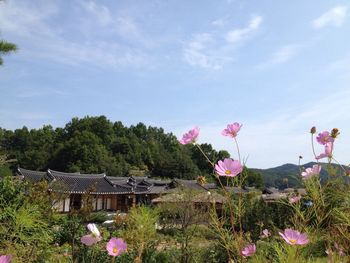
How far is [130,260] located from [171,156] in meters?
43.1

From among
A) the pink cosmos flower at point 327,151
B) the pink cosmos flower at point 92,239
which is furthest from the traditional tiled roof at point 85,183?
the pink cosmos flower at point 327,151

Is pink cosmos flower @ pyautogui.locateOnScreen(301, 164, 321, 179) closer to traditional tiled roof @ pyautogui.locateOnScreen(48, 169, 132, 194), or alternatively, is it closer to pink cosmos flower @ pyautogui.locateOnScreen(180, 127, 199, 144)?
pink cosmos flower @ pyautogui.locateOnScreen(180, 127, 199, 144)

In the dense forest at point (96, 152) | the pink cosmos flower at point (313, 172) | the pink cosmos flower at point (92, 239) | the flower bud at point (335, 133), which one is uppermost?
the dense forest at point (96, 152)

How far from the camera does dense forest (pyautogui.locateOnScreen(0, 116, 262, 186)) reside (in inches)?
1471

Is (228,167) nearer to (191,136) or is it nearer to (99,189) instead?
(191,136)

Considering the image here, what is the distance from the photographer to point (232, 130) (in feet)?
4.40

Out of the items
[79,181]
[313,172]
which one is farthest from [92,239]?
[79,181]

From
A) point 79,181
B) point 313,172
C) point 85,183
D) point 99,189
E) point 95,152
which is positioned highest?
point 95,152

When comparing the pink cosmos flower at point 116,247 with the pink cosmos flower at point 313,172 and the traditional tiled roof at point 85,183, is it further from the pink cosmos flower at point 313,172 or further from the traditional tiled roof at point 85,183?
the traditional tiled roof at point 85,183

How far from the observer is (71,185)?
73.7 ft

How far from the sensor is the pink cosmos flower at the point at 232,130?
1.34m

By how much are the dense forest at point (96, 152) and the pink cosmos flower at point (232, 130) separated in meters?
34.6

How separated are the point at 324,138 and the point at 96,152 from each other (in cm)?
3774

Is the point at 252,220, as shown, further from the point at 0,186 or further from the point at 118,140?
the point at 118,140
